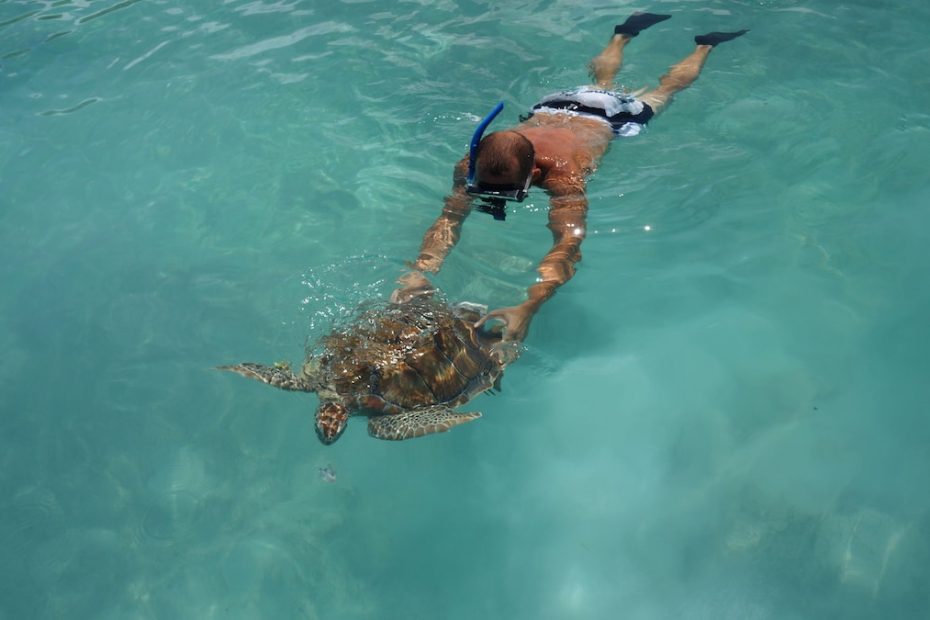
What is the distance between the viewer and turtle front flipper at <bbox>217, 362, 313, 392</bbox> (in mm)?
3475

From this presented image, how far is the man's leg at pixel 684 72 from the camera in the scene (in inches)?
206

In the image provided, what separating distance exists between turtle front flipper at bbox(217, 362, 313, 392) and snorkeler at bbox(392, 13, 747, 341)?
30.5 inches

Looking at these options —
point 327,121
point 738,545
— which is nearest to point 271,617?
point 738,545

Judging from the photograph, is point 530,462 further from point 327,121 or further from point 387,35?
point 387,35

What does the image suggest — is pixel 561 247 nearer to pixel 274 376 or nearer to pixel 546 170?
pixel 546 170

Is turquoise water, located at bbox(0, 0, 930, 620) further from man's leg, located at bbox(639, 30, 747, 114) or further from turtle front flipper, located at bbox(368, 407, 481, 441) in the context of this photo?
turtle front flipper, located at bbox(368, 407, 481, 441)

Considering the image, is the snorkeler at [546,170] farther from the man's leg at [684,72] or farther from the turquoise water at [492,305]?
the turquoise water at [492,305]

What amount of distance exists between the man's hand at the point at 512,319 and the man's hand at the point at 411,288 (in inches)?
20.0

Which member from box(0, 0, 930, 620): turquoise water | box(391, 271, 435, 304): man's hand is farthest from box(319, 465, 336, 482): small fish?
box(391, 271, 435, 304): man's hand

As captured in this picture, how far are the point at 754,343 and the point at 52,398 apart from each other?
4150mm

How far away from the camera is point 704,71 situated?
5.75m

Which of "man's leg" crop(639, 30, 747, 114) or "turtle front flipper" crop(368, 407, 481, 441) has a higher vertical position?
"man's leg" crop(639, 30, 747, 114)

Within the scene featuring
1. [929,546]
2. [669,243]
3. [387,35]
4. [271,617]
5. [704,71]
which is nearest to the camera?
[929,546]

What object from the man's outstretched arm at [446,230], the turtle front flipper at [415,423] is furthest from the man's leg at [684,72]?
the turtle front flipper at [415,423]
